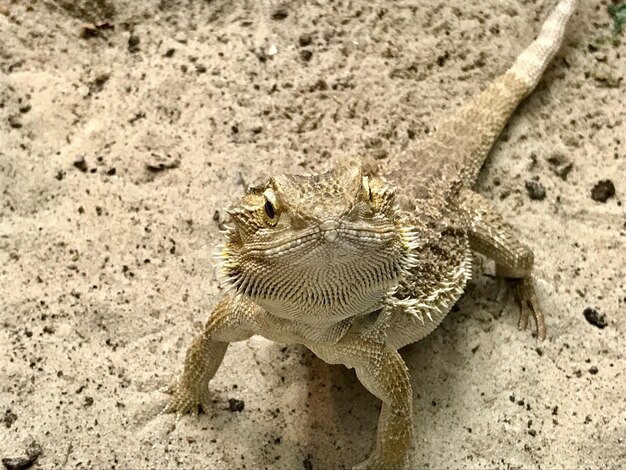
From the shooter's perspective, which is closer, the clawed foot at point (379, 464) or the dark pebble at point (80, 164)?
the clawed foot at point (379, 464)

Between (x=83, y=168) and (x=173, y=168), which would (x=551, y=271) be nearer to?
(x=173, y=168)

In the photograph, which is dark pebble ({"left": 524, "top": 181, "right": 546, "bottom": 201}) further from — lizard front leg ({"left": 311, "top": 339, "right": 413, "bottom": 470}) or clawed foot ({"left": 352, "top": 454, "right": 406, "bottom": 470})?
clawed foot ({"left": 352, "top": 454, "right": 406, "bottom": 470})

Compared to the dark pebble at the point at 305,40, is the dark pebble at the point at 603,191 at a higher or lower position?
lower

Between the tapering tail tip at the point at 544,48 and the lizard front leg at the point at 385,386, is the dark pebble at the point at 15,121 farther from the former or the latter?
the tapering tail tip at the point at 544,48

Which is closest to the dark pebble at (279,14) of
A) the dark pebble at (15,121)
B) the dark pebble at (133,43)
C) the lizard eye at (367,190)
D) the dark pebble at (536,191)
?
the dark pebble at (133,43)

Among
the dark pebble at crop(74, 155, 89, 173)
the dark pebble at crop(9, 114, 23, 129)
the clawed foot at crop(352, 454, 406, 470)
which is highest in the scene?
the dark pebble at crop(9, 114, 23, 129)

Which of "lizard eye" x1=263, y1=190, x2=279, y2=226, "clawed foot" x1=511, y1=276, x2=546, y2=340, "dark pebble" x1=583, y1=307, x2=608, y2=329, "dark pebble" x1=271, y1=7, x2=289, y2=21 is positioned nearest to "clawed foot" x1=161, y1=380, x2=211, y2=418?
"lizard eye" x1=263, y1=190, x2=279, y2=226

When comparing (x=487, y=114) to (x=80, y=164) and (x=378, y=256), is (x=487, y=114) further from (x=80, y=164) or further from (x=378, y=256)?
(x=80, y=164)

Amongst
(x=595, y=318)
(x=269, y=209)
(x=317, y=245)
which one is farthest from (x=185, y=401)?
(x=595, y=318)
